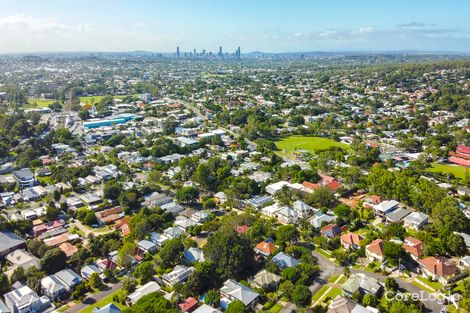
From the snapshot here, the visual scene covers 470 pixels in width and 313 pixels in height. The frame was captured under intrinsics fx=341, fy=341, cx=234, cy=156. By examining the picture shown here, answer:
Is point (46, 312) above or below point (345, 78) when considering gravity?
below

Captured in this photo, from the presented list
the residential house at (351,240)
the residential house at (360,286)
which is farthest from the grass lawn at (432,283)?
the residential house at (351,240)

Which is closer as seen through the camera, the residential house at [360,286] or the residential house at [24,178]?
the residential house at [360,286]

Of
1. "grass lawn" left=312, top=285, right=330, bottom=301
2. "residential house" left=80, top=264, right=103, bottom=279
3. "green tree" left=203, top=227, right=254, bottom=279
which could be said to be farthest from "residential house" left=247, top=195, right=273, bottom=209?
"residential house" left=80, top=264, right=103, bottom=279

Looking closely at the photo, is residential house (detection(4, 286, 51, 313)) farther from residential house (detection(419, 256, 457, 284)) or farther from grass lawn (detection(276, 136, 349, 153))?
grass lawn (detection(276, 136, 349, 153))

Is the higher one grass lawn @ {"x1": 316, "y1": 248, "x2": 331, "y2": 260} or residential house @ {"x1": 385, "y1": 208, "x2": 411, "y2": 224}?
residential house @ {"x1": 385, "y1": 208, "x2": 411, "y2": 224}

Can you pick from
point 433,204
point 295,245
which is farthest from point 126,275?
point 433,204

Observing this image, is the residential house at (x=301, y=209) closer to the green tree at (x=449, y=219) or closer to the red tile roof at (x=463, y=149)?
the green tree at (x=449, y=219)

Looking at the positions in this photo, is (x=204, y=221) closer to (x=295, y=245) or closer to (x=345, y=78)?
(x=295, y=245)
